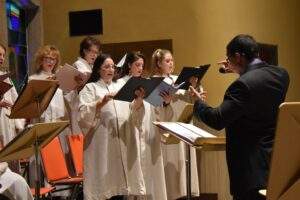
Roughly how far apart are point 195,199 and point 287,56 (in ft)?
14.0

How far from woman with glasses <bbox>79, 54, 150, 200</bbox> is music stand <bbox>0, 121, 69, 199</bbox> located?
0.91 m

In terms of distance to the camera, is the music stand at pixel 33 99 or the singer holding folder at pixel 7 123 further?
the singer holding folder at pixel 7 123

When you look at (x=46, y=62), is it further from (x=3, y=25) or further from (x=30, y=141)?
(x=30, y=141)

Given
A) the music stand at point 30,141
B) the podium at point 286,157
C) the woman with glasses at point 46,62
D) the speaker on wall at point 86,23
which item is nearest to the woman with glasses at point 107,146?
the woman with glasses at point 46,62

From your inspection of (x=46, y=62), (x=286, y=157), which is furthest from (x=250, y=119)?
(x=46, y=62)

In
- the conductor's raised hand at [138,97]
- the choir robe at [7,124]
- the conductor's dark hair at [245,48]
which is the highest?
the conductor's dark hair at [245,48]

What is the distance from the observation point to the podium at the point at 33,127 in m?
3.33

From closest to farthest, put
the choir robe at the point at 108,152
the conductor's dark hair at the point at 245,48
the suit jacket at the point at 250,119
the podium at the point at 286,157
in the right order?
the podium at the point at 286,157, the suit jacket at the point at 250,119, the conductor's dark hair at the point at 245,48, the choir robe at the point at 108,152

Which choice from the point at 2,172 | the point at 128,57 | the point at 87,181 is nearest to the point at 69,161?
the point at 87,181

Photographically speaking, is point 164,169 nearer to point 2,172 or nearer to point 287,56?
point 2,172

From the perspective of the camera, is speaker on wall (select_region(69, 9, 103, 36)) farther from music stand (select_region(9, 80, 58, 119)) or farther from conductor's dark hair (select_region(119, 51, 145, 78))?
music stand (select_region(9, 80, 58, 119))

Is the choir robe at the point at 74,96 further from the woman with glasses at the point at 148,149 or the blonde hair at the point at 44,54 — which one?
the woman with glasses at the point at 148,149

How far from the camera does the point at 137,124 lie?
478 cm

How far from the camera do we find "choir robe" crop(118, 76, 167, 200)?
4.84 m
